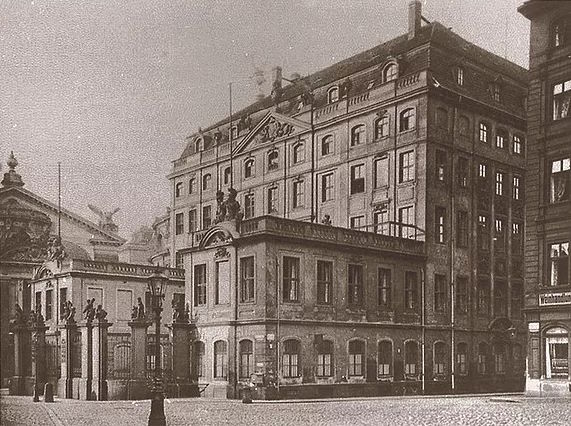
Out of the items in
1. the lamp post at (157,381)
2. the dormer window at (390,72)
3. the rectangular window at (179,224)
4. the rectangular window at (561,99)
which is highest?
the dormer window at (390,72)

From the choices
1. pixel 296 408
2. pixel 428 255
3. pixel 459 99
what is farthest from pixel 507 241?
pixel 296 408

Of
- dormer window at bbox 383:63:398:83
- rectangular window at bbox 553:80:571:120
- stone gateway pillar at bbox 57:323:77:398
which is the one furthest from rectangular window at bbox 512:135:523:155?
stone gateway pillar at bbox 57:323:77:398

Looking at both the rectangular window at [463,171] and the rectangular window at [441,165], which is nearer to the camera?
the rectangular window at [463,171]

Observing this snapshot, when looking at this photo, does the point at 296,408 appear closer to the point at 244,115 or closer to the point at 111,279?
the point at 244,115

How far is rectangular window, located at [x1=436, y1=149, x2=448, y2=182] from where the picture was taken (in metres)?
13.6

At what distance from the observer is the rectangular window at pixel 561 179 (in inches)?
386

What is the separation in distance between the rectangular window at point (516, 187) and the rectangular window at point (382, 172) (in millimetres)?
4745

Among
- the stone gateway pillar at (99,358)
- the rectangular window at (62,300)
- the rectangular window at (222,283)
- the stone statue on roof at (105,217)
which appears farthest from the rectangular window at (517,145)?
the rectangular window at (62,300)

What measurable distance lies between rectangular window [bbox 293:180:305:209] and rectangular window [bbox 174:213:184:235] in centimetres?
357

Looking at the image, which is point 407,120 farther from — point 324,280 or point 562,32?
point 562,32

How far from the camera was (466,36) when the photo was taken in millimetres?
9133

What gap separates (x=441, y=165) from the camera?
1400cm

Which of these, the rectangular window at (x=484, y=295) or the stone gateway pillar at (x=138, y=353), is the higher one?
the rectangular window at (x=484, y=295)

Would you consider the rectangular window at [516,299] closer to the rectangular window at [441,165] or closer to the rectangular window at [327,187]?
the rectangular window at [441,165]
